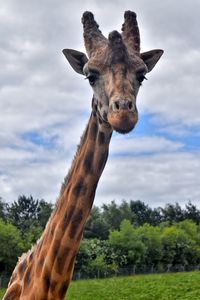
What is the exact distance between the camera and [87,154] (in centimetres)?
541

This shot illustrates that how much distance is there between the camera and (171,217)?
112m

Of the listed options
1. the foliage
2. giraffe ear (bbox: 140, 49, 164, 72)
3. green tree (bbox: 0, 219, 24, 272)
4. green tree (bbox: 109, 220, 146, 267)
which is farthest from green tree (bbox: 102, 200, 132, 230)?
giraffe ear (bbox: 140, 49, 164, 72)

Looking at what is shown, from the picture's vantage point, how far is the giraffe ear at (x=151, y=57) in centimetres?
601

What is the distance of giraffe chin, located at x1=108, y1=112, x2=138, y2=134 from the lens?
14.3 ft

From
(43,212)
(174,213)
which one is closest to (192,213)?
(174,213)

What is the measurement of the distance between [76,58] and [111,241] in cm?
6199

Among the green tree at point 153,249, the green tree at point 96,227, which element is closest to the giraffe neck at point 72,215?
the green tree at point 153,249

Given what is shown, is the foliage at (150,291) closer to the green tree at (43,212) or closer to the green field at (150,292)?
the green field at (150,292)

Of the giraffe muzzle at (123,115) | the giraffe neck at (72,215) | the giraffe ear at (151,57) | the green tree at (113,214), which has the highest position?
the green tree at (113,214)

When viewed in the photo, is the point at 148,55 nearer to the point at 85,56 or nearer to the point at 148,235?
the point at 85,56

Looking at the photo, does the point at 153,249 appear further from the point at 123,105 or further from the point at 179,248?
the point at 123,105

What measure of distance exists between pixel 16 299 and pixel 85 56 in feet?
8.71

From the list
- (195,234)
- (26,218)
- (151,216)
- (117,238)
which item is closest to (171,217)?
(151,216)

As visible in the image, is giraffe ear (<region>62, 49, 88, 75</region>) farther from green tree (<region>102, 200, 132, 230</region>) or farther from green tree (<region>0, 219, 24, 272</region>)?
green tree (<region>102, 200, 132, 230</region>)
